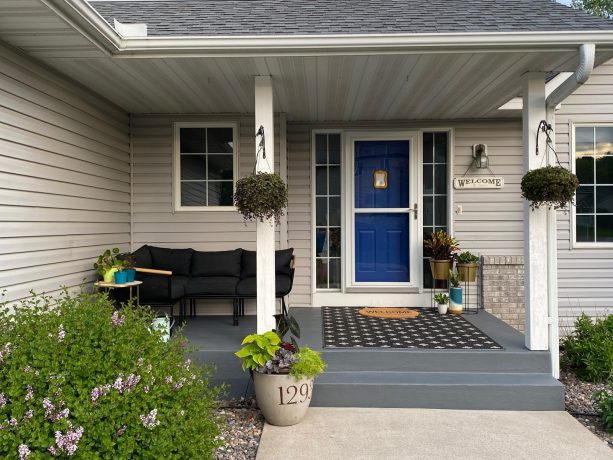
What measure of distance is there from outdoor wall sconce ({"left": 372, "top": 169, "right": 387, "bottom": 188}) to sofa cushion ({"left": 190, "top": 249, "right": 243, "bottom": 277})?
6.03 feet

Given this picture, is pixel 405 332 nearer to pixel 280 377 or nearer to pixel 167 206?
pixel 280 377

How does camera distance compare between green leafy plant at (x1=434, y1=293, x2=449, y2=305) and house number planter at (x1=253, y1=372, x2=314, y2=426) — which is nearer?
house number planter at (x1=253, y1=372, x2=314, y2=426)

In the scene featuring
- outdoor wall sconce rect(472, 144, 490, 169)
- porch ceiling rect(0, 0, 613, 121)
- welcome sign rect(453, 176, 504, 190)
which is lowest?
welcome sign rect(453, 176, 504, 190)

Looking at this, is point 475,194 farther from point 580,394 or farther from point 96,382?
point 96,382

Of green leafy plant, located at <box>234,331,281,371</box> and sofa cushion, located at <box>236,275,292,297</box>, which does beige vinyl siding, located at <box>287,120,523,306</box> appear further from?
green leafy plant, located at <box>234,331,281,371</box>

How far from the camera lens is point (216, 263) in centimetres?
506

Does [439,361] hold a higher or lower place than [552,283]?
lower

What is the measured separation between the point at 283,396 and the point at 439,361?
4.30 feet

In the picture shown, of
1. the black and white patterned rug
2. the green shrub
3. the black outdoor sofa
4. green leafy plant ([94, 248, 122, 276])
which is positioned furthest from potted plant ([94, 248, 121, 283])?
the green shrub

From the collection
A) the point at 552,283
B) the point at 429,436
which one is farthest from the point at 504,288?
the point at 429,436

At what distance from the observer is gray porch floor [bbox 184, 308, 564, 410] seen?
136 inches

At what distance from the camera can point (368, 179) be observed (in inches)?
224

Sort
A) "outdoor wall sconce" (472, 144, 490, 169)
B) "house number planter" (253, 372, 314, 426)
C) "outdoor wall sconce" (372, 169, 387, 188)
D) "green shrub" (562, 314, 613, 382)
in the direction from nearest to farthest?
"house number planter" (253, 372, 314, 426)
"green shrub" (562, 314, 613, 382)
"outdoor wall sconce" (472, 144, 490, 169)
"outdoor wall sconce" (372, 169, 387, 188)

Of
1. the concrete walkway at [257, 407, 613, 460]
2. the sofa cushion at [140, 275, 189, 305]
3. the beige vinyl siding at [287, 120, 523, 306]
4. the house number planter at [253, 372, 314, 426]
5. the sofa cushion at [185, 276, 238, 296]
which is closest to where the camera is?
the concrete walkway at [257, 407, 613, 460]
